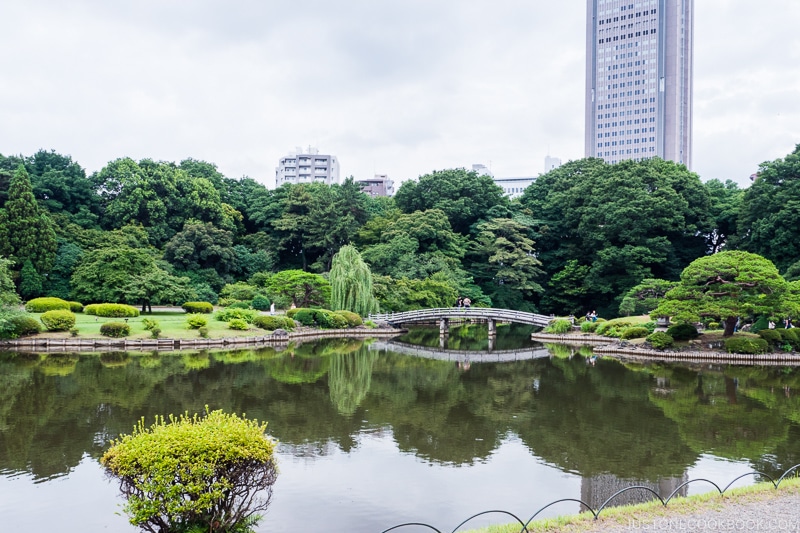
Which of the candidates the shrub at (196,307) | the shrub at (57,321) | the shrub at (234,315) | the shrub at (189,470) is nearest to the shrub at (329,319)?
the shrub at (234,315)

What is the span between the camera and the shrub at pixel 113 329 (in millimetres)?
28219

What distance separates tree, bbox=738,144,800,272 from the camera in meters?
35.2

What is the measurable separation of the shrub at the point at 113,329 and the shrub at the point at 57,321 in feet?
4.84

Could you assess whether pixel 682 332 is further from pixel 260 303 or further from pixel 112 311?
pixel 112 311

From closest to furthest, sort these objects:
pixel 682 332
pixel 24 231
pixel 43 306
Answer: pixel 682 332, pixel 43 306, pixel 24 231

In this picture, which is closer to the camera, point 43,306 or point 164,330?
point 164,330

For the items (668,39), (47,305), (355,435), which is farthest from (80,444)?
(668,39)

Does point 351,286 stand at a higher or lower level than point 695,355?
higher

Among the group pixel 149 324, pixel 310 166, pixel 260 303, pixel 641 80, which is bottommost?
pixel 149 324

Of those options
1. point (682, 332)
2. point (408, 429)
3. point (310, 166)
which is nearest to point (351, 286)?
point (682, 332)

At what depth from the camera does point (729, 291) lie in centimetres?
2589

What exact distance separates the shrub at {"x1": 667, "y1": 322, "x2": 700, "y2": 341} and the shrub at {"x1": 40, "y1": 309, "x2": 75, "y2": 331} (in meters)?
27.6

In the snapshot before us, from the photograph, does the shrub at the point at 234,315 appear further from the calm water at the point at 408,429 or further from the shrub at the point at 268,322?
the calm water at the point at 408,429

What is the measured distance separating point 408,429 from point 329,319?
74.9 ft
